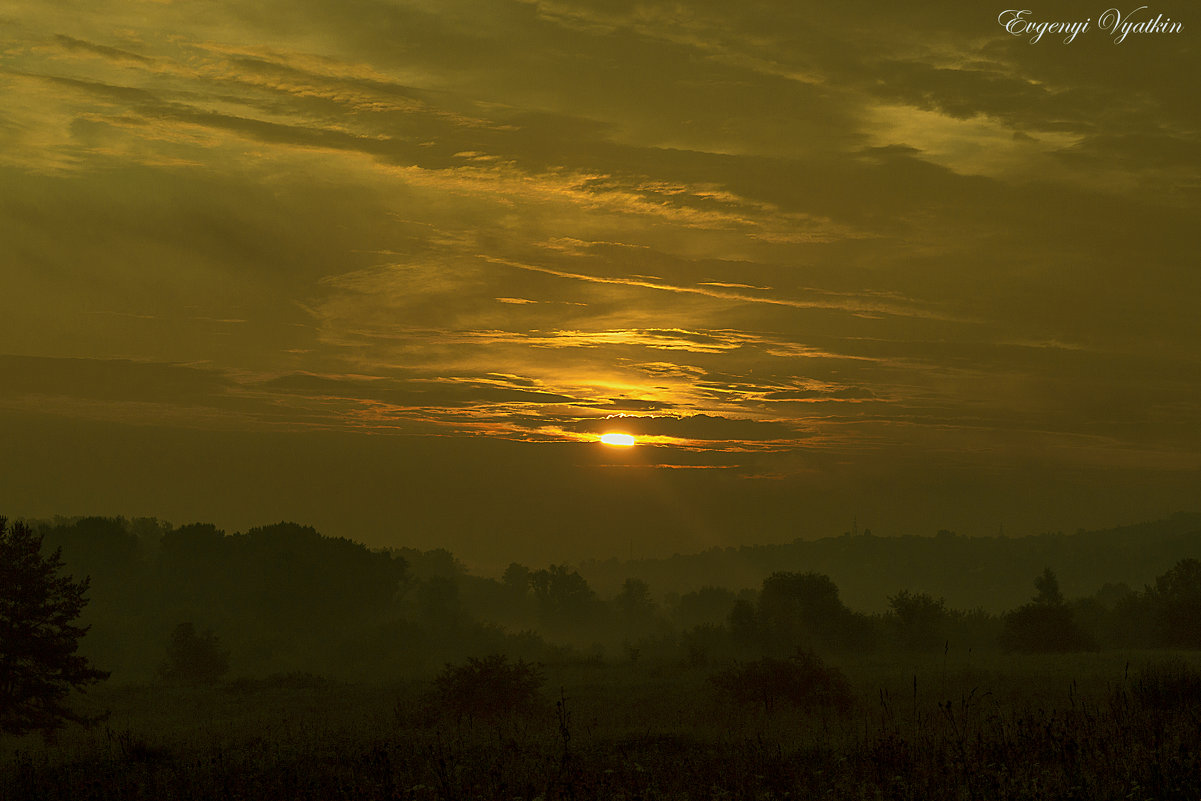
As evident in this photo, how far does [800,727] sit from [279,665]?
210ft

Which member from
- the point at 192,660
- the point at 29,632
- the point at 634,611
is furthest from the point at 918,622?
the point at 634,611

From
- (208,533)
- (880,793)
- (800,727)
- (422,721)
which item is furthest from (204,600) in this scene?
(880,793)

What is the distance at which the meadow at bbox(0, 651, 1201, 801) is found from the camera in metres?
10.2

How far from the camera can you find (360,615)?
90.5m

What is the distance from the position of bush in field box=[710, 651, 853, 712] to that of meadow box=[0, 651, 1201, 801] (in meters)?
0.58

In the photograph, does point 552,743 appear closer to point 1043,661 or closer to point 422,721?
point 422,721

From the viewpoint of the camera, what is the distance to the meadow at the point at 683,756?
10.2 meters

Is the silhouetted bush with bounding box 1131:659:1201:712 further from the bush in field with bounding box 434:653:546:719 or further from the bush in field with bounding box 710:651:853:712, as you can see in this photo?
the bush in field with bounding box 434:653:546:719

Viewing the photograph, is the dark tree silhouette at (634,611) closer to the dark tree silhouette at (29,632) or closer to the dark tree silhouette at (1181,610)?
the dark tree silhouette at (1181,610)

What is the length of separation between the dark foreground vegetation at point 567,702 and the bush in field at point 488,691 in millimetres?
99

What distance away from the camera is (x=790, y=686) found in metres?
28.1

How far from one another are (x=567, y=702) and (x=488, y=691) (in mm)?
3490

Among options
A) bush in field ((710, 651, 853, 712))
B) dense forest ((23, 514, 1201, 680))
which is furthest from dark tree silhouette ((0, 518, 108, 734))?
dense forest ((23, 514, 1201, 680))

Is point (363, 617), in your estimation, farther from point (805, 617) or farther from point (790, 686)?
point (790, 686)
